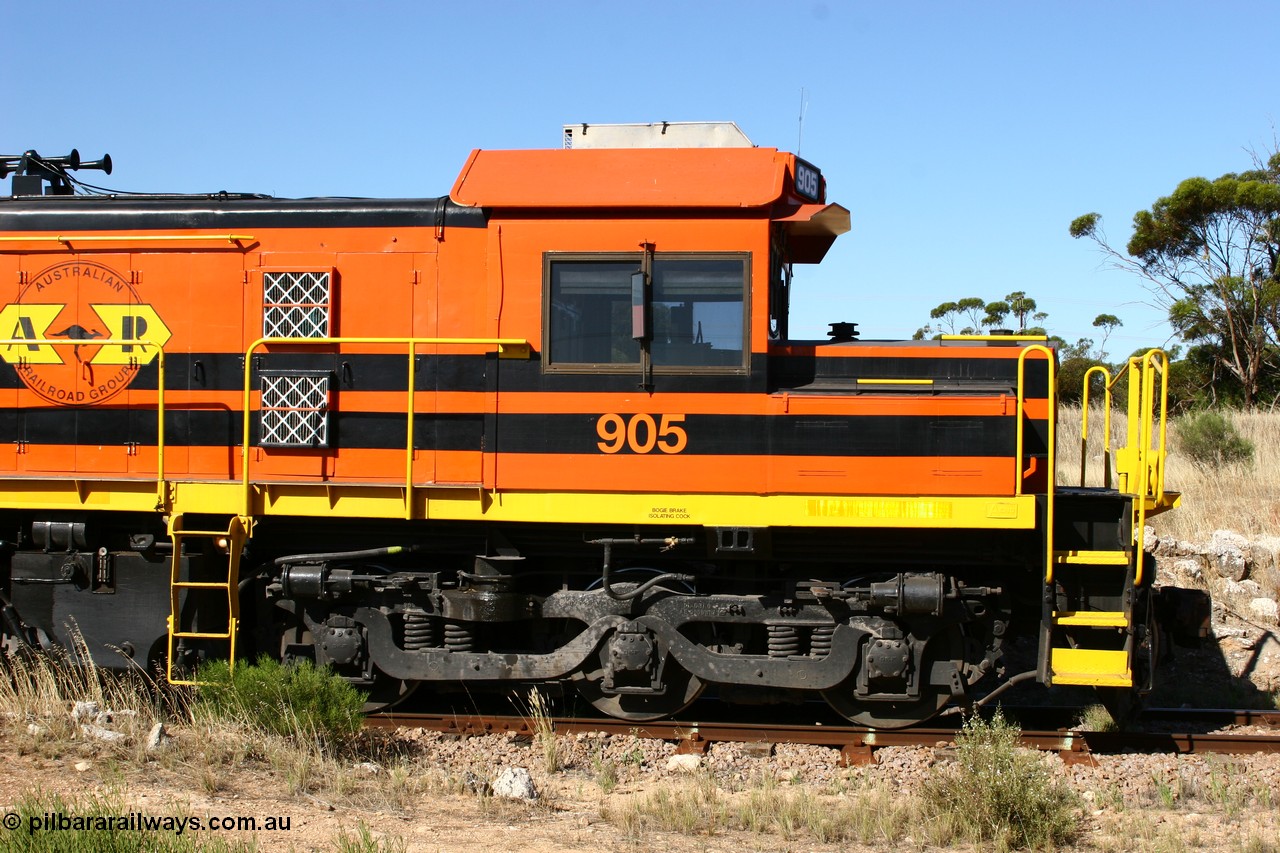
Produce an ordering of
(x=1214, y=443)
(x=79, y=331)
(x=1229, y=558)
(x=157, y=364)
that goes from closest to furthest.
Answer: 1. (x=157, y=364)
2. (x=79, y=331)
3. (x=1229, y=558)
4. (x=1214, y=443)

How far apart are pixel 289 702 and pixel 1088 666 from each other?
18.6ft

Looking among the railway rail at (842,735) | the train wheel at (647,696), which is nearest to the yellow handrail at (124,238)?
the railway rail at (842,735)

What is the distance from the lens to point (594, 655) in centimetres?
832

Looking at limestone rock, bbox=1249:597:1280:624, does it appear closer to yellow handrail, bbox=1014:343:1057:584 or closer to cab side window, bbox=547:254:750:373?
yellow handrail, bbox=1014:343:1057:584

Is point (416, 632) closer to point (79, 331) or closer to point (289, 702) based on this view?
point (289, 702)

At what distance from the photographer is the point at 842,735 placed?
8195 mm

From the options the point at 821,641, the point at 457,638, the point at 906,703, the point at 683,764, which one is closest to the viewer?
the point at 683,764

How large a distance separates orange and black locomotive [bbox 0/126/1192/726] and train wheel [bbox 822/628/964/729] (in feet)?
Answer: 0.10

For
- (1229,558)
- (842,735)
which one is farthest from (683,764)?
(1229,558)

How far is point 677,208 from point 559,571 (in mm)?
2942

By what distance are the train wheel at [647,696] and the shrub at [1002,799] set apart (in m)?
2.18

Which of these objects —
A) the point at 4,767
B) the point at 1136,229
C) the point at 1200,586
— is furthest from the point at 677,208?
the point at 1136,229

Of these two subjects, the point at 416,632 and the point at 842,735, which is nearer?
the point at 842,735

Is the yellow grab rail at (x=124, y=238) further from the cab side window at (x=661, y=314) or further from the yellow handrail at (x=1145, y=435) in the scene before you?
the yellow handrail at (x=1145, y=435)
